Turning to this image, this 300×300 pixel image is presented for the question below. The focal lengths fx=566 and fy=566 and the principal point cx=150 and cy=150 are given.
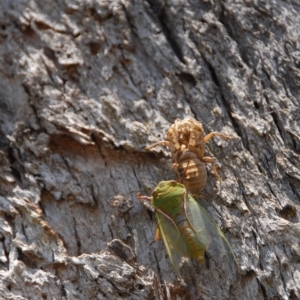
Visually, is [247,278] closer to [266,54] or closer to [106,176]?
[106,176]

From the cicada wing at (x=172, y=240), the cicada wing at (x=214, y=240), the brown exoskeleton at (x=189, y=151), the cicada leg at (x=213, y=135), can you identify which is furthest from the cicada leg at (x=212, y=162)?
the cicada wing at (x=172, y=240)

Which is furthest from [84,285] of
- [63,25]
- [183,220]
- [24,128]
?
[63,25]

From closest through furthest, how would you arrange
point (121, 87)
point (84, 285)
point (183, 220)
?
point (84, 285) → point (183, 220) → point (121, 87)

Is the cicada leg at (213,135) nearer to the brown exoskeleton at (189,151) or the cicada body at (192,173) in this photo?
the brown exoskeleton at (189,151)

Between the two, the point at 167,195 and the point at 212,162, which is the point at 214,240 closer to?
the point at 167,195

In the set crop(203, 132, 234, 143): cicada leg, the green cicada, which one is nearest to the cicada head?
the green cicada

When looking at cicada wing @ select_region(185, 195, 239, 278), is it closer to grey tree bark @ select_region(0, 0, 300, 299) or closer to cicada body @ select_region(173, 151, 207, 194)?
grey tree bark @ select_region(0, 0, 300, 299)
